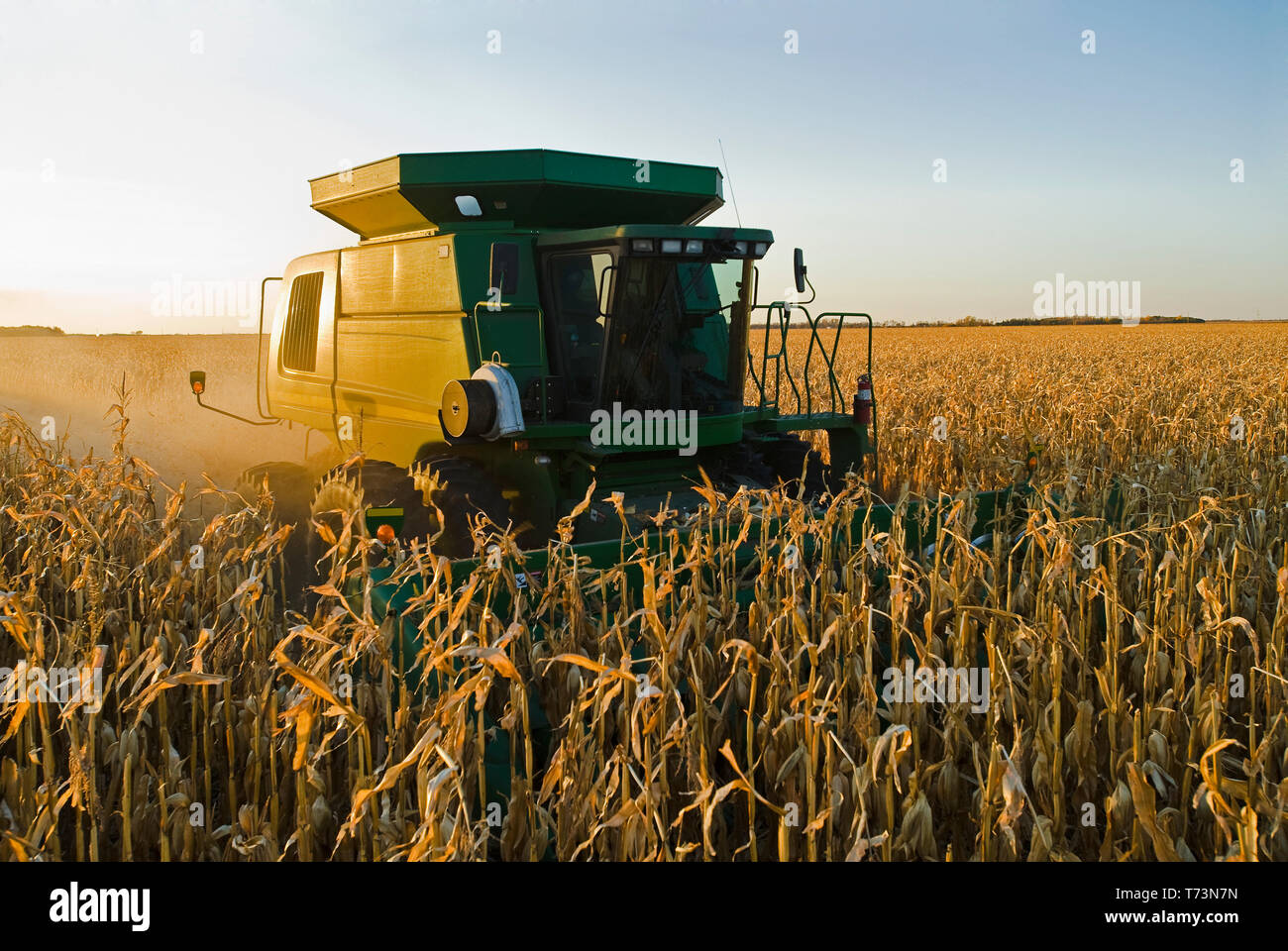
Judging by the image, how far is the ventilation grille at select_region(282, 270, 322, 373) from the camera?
25.8 ft

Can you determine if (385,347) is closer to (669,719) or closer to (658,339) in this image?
(658,339)

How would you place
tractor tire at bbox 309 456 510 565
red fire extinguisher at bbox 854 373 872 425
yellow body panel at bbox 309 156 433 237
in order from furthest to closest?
red fire extinguisher at bbox 854 373 872 425 < yellow body panel at bbox 309 156 433 237 < tractor tire at bbox 309 456 510 565

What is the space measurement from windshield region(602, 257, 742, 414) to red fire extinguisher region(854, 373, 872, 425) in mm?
1201

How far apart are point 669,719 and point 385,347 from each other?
4.54 meters

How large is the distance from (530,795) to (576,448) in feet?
11.0

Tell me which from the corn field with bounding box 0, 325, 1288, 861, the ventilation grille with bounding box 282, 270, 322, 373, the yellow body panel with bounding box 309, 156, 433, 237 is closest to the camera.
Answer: the corn field with bounding box 0, 325, 1288, 861

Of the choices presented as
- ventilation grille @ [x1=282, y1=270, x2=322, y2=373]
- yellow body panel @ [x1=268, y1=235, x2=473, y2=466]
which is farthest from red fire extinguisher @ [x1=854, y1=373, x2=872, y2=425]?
ventilation grille @ [x1=282, y1=270, x2=322, y2=373]

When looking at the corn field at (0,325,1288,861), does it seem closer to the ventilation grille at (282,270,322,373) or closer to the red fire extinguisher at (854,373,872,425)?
the red fire extinguisher at (854,373,872,425)

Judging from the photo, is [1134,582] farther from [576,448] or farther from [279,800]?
[279,800]

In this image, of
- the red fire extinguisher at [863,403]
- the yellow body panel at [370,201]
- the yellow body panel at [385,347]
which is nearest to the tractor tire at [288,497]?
the yellow body panel at [385,347]

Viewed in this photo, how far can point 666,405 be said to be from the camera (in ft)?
19.4

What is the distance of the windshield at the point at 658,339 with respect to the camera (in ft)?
18.8

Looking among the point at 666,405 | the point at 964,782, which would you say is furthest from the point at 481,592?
the point at 666,405

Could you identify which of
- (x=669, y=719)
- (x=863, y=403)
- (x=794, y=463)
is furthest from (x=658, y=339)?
(x=669, y=719)
